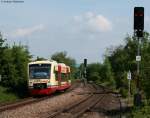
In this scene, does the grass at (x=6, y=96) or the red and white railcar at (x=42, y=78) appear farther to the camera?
the red and white railcar at (x=42, y=78)

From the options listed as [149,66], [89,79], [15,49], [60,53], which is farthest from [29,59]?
[60,53]

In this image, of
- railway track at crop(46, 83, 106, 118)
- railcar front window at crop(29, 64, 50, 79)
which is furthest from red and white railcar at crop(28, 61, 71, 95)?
railway track at crop(46, 83, 106, 118)

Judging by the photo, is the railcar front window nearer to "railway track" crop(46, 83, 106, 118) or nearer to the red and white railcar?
the red and white railcar

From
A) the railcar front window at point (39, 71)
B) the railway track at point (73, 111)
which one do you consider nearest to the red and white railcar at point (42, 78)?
the railcar front window at point (39, 71)

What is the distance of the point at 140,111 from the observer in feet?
79.5

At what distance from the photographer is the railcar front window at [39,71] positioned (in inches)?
1821

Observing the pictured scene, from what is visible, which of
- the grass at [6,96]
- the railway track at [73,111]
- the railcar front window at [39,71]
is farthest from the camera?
the railcar front window at [39,71]

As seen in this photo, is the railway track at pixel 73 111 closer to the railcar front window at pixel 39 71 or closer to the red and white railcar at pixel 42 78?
the red and white railcar at pixel 42 78

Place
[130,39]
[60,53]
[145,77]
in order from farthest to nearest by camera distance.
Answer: [60,53] < [130,39] < [145,77]

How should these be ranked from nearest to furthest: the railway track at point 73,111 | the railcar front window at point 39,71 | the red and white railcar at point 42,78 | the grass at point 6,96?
1. the railway track at point 73,111
2. the grass at point 6,96
3. the red and white railcar at point 42,78
4. the railcar front window at point 39,71

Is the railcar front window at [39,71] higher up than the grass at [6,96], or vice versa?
the railcar front window at [39,71]

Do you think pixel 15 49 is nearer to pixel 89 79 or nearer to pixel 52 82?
pixel 52 82

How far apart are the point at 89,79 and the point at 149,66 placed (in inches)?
5665

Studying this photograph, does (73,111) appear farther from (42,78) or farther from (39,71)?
(39,71)
